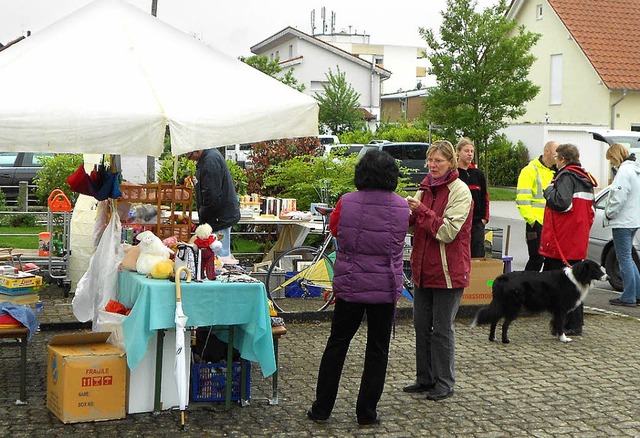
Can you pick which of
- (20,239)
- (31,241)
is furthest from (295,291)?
(20,239)

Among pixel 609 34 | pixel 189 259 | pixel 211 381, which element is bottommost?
pixel 211 381

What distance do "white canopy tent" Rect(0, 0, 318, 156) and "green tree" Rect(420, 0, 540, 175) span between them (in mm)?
23477

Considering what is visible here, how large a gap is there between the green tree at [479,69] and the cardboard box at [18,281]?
23728 millimetres

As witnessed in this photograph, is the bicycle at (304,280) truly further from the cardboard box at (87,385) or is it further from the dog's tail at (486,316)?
the cardboard box at (87,385)

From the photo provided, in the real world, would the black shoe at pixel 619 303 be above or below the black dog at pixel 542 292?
below

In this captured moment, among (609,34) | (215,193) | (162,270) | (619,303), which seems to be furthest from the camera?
(609,34)

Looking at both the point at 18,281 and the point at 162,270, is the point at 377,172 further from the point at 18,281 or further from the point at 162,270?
the point at 18,281

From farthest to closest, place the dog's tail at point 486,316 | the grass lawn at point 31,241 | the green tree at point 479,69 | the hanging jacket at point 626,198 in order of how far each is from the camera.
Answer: the green tree at point 479,69 < the grass lawn at point 31,241 < the hanging jacket at point 626,198 < the dog's tail at point 486,316

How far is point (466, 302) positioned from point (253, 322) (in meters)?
4.61

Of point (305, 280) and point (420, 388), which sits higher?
point (305, 280)

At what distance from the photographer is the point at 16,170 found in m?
24.5

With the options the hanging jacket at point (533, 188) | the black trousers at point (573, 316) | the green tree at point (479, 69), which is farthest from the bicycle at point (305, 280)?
the green tree at point (479, 69)

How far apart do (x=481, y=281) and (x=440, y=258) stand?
3.80 meters

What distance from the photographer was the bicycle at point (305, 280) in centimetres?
1069
